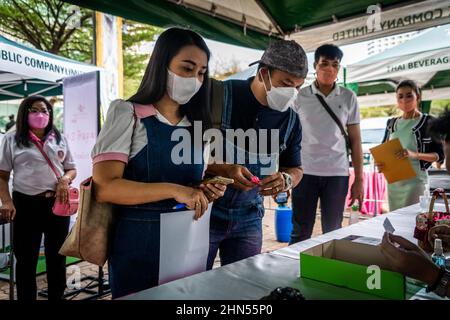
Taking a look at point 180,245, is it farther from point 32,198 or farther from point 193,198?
point 32,198

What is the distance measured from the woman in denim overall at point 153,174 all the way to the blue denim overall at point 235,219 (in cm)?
20

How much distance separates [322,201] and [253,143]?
101cm

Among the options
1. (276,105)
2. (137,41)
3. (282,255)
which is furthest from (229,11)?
(137,41)

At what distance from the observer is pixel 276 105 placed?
5.17 ft

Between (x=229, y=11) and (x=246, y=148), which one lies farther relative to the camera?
(x=229, y=11)

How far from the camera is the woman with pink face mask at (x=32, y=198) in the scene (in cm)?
249

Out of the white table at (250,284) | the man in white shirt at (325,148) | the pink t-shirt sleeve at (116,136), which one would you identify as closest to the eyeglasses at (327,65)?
the man in white shirt at (325,148)

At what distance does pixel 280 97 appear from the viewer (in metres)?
1.54

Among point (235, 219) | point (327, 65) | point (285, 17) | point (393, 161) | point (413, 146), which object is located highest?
point (285, 17)

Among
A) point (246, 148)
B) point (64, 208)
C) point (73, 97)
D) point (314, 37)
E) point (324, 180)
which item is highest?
point (314, 37)

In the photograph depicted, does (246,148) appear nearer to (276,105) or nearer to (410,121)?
(276,105)

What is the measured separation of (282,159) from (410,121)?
1.82m

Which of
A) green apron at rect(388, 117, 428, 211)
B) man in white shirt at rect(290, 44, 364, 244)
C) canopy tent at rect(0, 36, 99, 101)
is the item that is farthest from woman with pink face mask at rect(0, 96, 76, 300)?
green apron at rect(388, 117, 428, 211)

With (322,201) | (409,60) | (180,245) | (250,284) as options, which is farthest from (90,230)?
(409,60)
